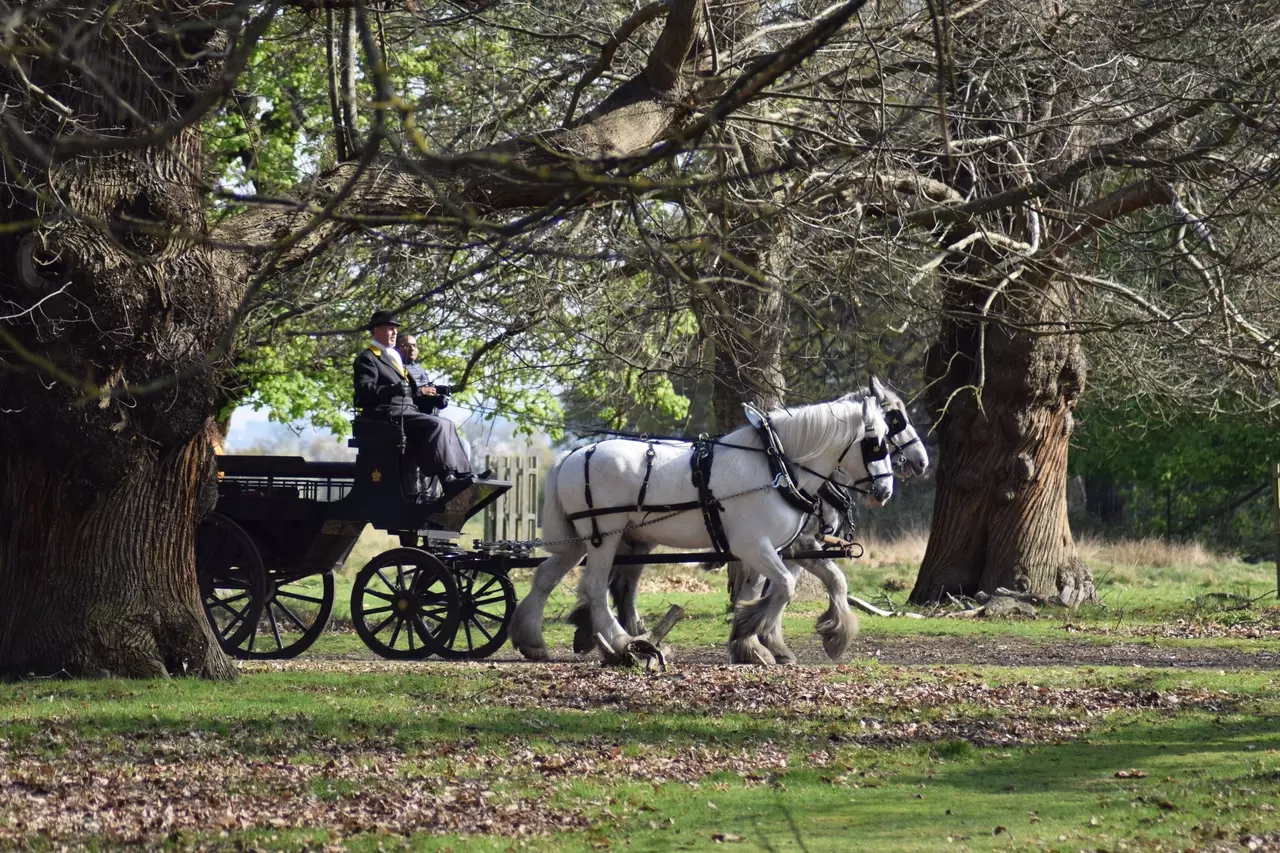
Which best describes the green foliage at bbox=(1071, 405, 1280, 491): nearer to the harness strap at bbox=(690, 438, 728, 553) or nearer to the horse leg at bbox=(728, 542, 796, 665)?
the harness strap at bbox=(690, 438, 728, 553)

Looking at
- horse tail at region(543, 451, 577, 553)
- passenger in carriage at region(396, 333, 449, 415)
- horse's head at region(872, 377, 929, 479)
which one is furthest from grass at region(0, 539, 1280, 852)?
passenger in carriage at region(396, 333, 449, 415)

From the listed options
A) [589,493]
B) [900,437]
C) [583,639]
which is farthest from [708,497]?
[900,437]

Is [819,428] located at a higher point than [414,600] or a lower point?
higher

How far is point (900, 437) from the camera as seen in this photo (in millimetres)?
12992

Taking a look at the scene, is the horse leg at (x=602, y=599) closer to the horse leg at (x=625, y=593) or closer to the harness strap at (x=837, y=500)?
the horse leg at (x=625, y=593)

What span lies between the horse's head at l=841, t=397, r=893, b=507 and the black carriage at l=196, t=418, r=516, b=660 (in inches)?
119

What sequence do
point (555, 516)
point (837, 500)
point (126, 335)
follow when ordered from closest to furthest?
point (126, 335), point (837, 500), point (555, 516)

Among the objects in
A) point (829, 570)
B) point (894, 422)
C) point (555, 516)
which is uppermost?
point (894, 422)

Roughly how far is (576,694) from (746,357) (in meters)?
5.94

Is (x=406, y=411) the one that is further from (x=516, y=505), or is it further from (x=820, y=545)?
(x=516, y=505)

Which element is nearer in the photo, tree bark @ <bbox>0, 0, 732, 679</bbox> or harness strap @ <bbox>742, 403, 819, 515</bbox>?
tree bark @ <bbox>0, 0, 732, 679</bbox>

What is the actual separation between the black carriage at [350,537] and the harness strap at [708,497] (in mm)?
1961

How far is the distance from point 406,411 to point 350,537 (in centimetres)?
124

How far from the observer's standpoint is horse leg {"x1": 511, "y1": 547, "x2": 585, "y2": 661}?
42.1 ft
